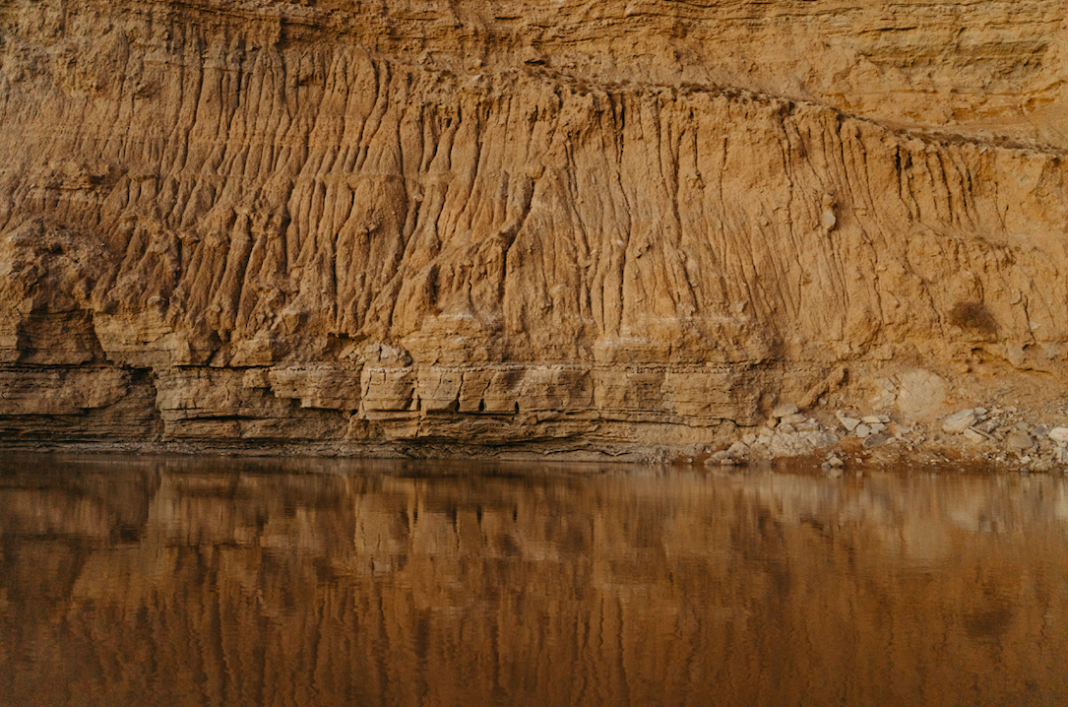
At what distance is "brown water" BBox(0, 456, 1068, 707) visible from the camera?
5664mm

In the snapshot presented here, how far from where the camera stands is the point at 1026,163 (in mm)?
28656

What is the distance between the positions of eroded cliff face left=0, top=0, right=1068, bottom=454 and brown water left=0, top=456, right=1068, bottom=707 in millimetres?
12024

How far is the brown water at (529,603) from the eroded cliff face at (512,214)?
12.0 metres

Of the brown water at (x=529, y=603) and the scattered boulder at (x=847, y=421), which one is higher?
the scattered boulder at (x=847, y=421)

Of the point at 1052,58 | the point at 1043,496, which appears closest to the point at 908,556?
the point at 1043,496

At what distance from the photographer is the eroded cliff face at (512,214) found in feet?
87.9

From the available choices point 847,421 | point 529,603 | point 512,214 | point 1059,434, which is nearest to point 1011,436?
point 1059,434

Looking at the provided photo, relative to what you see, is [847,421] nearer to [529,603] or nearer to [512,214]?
[512,214]

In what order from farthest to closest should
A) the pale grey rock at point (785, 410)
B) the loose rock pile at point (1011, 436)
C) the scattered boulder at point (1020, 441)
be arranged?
1. the pale grey rock at point (785, 410)
2. the scattered boulder at point (1020, 441)
3. the loose rock pile at point (1011, 436)

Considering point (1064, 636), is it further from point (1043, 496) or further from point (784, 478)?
point (784, 478)

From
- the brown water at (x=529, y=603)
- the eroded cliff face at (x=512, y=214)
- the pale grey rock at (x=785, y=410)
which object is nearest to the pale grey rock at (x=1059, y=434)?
the eroded cliff face at (x=512, y=214)

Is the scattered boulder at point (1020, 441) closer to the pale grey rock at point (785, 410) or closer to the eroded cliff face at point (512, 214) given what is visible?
the eroded cliff face at point (512, 214)

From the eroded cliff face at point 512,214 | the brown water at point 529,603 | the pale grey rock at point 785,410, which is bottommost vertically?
the brown water at point 529,603

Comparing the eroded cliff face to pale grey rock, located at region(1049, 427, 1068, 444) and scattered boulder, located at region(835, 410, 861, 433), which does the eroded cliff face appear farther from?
pale grey rock, located at region(1049, 427, 1068, 444)
